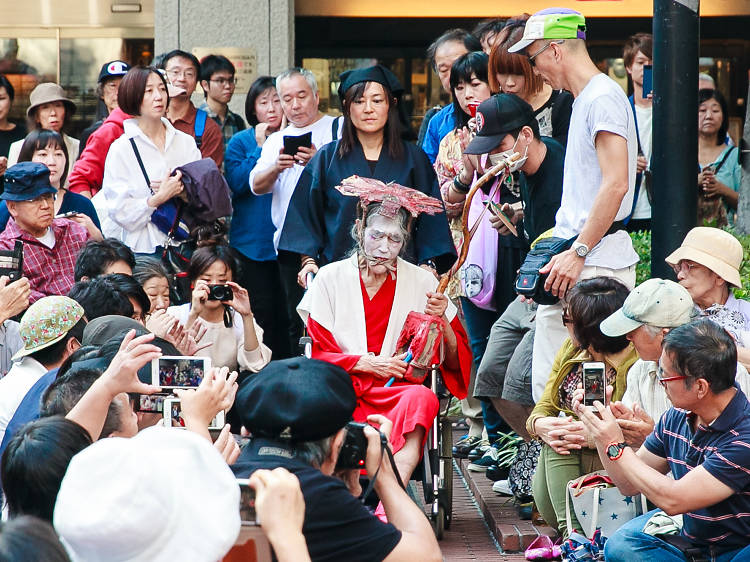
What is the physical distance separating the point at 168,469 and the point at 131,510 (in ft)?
0.36

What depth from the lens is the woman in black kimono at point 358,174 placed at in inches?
253

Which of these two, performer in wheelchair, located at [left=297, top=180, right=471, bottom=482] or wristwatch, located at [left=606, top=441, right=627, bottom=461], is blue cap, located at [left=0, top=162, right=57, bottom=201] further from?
wristwatch, located at [left=606, top=441, right=627, bottom=461]

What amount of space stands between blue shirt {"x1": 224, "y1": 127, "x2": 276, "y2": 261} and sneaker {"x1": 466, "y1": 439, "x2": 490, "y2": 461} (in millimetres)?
1901

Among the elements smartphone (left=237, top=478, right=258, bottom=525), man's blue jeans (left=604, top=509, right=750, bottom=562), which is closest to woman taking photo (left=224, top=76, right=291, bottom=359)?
man's blue jeans (left=604, top=509, right=750, bottom=562)

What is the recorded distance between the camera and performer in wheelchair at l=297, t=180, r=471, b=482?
231 inches

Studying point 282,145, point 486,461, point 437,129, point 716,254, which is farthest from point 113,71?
point 716,254

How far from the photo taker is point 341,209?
256 inches

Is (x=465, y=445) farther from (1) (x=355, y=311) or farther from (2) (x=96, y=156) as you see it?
(2) (x=96, y=156)

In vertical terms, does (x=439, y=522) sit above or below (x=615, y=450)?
below

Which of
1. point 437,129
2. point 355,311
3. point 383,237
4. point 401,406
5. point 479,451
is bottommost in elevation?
point 479,451

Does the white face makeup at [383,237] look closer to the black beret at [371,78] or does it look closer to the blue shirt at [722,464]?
the black beret at [371,78]

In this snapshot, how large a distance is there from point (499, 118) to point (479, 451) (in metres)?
2.22

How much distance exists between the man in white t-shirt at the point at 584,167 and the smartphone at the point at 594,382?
2.58 ft

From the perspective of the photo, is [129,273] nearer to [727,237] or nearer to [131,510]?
[727,237]
